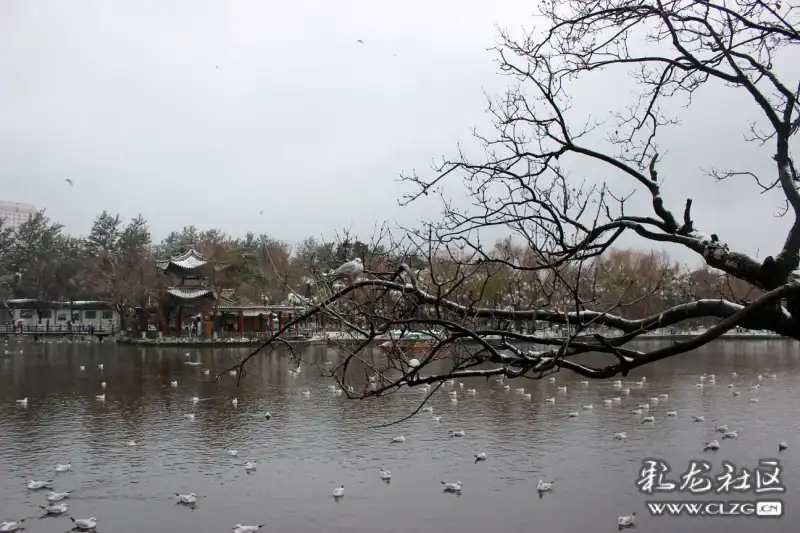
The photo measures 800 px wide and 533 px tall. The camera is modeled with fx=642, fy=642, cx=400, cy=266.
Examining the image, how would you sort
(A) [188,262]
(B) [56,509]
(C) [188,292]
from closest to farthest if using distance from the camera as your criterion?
(B) [56,509], (C) [188,292], (A) [188,262]

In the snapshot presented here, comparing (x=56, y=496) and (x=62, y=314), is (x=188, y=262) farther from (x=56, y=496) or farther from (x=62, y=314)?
(x=56, y=496)

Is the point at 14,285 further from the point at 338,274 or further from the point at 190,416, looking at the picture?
the point at 338,274

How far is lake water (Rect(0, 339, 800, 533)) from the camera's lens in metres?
6.61

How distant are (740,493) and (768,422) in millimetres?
4525

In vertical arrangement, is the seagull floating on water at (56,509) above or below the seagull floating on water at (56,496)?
below

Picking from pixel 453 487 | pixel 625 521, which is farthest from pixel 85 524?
pixel 625 521

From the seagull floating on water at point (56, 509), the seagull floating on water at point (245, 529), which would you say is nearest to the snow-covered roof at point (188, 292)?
the seagull floating on water at point (56, 509)

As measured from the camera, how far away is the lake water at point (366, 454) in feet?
21.7

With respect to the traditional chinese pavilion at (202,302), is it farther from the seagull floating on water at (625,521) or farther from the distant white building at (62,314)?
the seagull floating on water at (625,521)

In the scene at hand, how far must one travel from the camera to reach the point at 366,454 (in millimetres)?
8828

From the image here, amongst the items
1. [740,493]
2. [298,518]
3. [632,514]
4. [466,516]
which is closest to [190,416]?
[298,518]

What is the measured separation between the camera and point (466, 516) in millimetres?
6590

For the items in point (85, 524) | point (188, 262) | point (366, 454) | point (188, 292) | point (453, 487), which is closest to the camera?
point (85, 524)

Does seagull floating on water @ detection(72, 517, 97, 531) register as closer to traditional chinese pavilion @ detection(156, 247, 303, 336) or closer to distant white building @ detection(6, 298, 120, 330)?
traditional chinese pavilion @ detection(156, 247, 303, 336)
